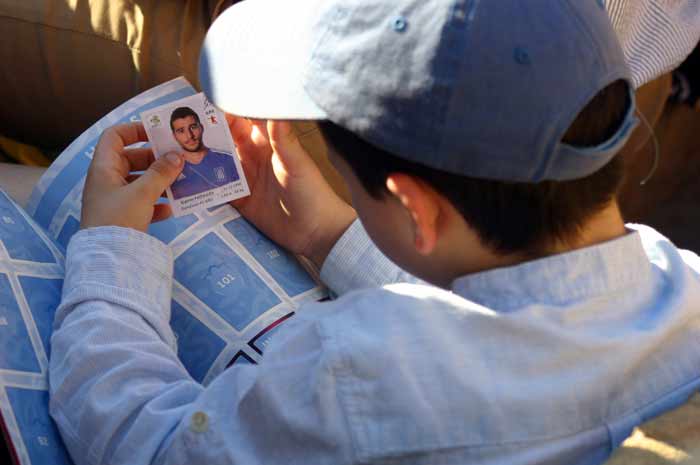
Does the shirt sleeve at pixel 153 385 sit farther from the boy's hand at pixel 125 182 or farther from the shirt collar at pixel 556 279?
the shirt collar at pixel 556 279

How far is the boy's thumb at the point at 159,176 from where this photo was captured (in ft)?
4.23

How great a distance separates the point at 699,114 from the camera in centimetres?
246

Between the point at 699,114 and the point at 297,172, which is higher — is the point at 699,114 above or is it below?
below

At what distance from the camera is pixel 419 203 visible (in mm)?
945

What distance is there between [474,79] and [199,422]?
45 cm

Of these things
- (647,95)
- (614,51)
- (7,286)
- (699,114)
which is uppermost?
(614,51)

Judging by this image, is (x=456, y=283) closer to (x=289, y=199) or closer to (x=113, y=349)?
(x=113, y=349)

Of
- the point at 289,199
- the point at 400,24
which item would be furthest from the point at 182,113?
the point at 400,24

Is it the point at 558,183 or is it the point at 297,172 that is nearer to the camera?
the point at 558,183

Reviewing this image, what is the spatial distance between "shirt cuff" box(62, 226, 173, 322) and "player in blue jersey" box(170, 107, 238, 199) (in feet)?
0.48

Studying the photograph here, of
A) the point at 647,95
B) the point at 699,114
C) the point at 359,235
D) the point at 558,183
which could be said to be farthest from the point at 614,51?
the point at 699,114

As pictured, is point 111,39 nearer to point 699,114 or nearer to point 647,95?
point 647,95

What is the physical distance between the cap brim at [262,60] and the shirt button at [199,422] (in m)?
0.33

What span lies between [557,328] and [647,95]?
141 cm
